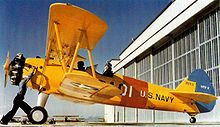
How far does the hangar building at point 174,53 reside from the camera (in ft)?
9.15

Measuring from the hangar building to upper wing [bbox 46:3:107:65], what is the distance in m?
0.31

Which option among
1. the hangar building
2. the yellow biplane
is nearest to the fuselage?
the yellow biplane

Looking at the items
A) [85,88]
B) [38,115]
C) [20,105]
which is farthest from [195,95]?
[20,105]

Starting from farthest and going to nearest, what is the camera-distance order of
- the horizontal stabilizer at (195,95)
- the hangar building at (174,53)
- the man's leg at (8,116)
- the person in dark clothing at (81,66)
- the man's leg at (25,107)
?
1. the horizontal stabilizer at (195,95)
2. the hangar building at (174,53)
3. the person in dark clothing at (81,66)
4. the man's leg at (25,107)
5. the man's leg at (8,116)

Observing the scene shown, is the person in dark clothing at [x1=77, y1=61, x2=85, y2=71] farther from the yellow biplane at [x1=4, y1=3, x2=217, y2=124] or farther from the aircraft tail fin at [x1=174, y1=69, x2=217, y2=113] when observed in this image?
the aircraft tail fin at [x1=174, y1=69, x2=217, y2=113]

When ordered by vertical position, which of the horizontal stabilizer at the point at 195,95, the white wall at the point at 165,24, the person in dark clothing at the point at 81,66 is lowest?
the horizontal stabilizer at the point at 195,95

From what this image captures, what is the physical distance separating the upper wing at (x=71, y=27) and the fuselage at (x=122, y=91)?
14 cm

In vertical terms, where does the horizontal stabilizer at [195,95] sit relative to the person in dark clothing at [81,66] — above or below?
below

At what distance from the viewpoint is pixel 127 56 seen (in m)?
3.27

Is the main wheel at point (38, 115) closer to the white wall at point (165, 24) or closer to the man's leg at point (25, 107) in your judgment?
the man's leg at point (25, 107)

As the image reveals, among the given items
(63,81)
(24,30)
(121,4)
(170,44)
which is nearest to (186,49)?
(170,44)

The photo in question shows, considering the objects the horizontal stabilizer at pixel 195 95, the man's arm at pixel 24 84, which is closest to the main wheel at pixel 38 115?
the man's arm at pixel 24 84

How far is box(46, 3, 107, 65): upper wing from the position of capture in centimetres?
232

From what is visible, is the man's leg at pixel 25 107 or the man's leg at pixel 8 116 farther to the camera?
the man's leg at pixel 25 107
